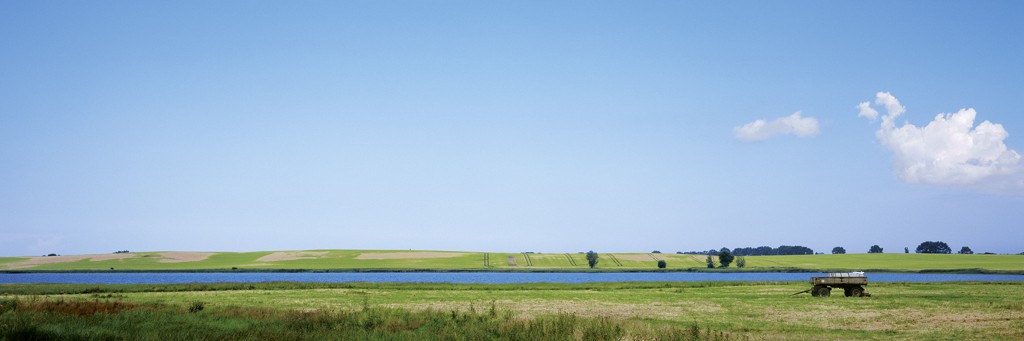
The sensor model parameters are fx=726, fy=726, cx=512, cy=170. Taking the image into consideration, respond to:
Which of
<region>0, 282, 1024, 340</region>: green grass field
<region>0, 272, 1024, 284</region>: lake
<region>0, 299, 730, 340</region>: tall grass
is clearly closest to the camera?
<region>0, 299, 730, 340</region>: tall grass

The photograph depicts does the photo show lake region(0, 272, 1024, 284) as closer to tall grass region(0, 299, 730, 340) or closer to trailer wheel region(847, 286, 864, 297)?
trailer wheel region(847, 286, 864, 297)

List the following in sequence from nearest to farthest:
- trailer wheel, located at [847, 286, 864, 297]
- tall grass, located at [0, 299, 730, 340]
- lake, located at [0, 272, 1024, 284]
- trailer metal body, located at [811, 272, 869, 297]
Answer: tall grass, located at [0, 299, 730, 340], trailer wheel, located at [847, 286, 864, 297], trailer metal body, located at [811, 272, 869, 297], lake, located at [0, 272, 1024, 284]

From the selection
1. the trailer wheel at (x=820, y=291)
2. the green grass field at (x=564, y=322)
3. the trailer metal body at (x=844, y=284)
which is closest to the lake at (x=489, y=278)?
the trailer metal body at (x=844, y=284)

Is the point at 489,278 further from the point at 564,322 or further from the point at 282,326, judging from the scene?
the point at 282,326

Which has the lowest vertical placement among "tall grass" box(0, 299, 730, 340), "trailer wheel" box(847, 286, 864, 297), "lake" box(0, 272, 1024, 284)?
"lake" box(0, 272, 1024, 284)

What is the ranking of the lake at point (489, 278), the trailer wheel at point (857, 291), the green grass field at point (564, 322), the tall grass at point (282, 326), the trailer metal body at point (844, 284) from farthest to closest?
1. the lake at point (489, 278)
2. the trailer metal body at point (844, 284)
3. the trailer wheel at point (857, 291)
4. the green grass field at point (564, 322)
5. the tall grass at point (282, 326)

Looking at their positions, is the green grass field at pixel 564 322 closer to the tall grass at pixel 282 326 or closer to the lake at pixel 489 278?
the tall grass at pixel 282 326

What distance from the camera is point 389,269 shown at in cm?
17750

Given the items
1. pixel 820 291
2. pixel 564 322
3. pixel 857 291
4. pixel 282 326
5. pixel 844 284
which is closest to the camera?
pixel 282 326

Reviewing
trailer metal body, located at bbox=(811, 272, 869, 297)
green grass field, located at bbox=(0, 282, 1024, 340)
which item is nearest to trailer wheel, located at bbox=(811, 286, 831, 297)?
trailer metal body, located at bbox=(811, 272, 869, 297)

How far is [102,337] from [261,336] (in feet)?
14.5

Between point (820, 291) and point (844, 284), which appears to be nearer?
point (844, 284)

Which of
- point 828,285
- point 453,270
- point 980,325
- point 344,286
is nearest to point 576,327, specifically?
point 980,325

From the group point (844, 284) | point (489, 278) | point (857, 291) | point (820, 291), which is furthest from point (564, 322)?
point (489, 278)
